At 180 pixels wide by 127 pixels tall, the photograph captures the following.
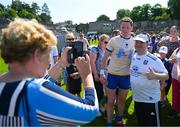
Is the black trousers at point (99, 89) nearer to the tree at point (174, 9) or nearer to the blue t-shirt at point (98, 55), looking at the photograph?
the blue t-shirt at point (98, 55)

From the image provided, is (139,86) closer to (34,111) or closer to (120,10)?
(34,111)

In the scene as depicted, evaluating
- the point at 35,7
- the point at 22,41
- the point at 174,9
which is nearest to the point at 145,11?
the point at 174,9

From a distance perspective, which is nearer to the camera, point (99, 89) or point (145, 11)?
point (99, 89)

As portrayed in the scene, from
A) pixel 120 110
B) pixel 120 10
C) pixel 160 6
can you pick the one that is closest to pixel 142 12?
pixel 160 6

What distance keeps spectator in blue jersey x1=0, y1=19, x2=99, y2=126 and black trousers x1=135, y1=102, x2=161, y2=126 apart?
3.65 meters

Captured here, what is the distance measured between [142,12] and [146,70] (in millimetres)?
140958

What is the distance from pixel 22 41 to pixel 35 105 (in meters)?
0.40

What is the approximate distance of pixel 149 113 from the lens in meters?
6.01

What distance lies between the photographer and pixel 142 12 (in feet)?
472

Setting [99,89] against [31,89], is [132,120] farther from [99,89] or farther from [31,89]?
[31,89]

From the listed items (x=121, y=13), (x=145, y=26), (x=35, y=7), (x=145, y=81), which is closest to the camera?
(x=145, y=81)

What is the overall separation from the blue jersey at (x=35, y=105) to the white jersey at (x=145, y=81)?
12.0ft

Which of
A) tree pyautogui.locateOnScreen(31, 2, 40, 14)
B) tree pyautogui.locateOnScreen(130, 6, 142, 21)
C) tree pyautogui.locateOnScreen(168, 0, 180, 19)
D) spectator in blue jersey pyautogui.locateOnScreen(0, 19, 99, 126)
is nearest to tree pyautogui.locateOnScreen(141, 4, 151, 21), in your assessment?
tree pyautogui.locateOnScreen(130, 6, 142, 21)

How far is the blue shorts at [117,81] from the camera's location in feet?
24.2
